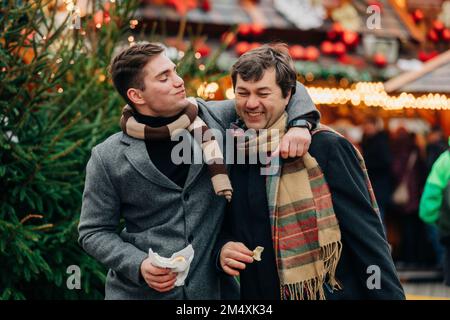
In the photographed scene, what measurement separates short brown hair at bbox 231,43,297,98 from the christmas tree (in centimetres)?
197

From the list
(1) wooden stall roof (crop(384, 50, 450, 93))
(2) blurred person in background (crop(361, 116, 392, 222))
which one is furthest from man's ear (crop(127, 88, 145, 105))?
(2) blurred person in background (crop(361, 116, 392, 222))

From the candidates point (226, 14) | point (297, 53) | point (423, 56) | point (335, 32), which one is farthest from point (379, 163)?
point (423, 56)

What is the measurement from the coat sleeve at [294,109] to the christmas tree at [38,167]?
62.8 inches

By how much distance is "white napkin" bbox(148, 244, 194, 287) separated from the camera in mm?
3625

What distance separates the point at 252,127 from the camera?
377 centimetres

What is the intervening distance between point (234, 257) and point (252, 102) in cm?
62

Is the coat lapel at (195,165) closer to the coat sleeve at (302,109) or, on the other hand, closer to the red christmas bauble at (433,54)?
the coat sleeve at (302,109)

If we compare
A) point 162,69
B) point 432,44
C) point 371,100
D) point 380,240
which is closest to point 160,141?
point 162,69

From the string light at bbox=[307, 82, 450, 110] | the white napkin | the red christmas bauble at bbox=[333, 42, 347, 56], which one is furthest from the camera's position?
the red christmas bauble at bbox=[333, 42, 347, 56]

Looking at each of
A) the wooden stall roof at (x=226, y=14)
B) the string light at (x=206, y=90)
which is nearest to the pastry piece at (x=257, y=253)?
the string light at (x=206, y=90)

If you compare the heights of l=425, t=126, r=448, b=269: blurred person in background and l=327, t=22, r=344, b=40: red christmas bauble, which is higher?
l=327, t=22, r=344, b=40: red christmas bauble

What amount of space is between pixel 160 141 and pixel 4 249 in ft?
6.70

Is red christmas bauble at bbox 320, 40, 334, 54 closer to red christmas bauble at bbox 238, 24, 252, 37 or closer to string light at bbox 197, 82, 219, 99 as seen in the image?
red christmas bauble at bbox 238, 24, 252, 37

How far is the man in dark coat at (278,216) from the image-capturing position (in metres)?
3.65
